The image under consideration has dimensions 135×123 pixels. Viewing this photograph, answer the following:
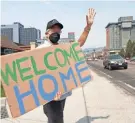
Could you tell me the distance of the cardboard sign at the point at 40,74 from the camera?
3.50 meters

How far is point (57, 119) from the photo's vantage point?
416cm

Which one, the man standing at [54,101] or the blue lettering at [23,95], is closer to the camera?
the blue lettering at [23,95]

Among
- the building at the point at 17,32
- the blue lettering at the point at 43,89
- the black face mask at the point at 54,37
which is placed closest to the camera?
the blue lettering at the point at 43,89

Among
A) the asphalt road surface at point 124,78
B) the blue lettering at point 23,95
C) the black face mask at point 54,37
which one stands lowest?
the asphalt road surface at point 124,78

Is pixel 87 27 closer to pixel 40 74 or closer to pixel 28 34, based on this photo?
pixel 40 74

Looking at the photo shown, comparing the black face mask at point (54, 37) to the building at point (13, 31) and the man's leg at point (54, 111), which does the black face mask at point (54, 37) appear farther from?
the building at point (13, 31)

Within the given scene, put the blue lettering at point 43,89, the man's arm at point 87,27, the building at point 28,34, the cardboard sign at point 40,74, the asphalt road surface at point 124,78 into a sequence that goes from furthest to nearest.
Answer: the building at point 28,34, the asphalt road surface at point 124,78, the man's arm at point 87,27, the blue lettering at point 43,89, the cardboard sign at point 40,74

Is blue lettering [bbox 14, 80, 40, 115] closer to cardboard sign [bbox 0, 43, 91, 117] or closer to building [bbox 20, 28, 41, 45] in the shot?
cardboard sign [bbox 0, 43, 91, 117]

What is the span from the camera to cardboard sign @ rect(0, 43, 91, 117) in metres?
3.50

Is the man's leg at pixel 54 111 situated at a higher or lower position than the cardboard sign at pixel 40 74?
lower

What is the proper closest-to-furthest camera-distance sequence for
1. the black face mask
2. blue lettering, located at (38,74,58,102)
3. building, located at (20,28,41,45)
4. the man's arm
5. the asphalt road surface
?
blue lettering, located at (38,74,58,102)
the black face mask
the man's arm
the asphalt road surface
building, located at (20,28,41,45)

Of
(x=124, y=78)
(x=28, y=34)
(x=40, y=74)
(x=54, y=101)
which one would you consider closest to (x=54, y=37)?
(x=40, y=74)

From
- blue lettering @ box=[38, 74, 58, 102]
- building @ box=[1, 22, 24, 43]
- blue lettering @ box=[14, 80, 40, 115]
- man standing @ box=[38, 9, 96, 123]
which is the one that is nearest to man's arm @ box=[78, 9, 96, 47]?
man standing @ box=[38, 9, 96, 123]

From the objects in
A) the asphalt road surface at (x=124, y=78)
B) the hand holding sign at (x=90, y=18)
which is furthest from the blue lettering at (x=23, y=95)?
the asphalt road surface at (x=124, y=78)
